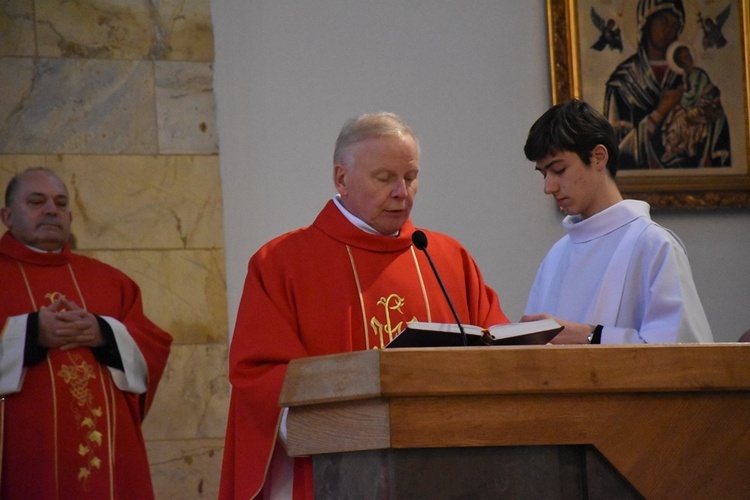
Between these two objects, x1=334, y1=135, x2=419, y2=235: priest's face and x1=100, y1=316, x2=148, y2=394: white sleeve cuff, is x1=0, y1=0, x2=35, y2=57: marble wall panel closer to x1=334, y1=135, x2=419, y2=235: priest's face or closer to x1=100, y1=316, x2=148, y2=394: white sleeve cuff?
x1=100, y1=316, x2=148, y2=394: white sleeve cuff

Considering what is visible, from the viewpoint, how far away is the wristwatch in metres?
3.90

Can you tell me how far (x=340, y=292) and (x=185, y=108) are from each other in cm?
277

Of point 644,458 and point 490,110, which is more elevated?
point 490,110

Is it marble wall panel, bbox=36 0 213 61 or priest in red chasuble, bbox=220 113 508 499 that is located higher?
marble wall panel, bbox=36 0 213 61

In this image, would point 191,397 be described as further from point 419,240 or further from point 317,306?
point 419,240

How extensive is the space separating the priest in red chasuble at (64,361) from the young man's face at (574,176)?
238 centimetres

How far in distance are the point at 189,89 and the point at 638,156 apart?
2.60 m

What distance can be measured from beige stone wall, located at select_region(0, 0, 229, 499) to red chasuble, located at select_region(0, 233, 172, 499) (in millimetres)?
291

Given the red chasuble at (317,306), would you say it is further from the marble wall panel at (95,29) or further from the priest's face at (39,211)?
the marble wall panel at (95,29)

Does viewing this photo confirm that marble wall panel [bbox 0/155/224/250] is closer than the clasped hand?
No

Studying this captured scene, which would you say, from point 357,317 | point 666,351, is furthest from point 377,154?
point 666,351

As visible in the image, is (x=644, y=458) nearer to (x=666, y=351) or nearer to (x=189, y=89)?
(x=666, y=351)

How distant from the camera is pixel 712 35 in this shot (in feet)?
23.5

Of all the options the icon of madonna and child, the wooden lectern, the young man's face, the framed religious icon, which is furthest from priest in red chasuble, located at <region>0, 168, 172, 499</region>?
the wooden lectern
